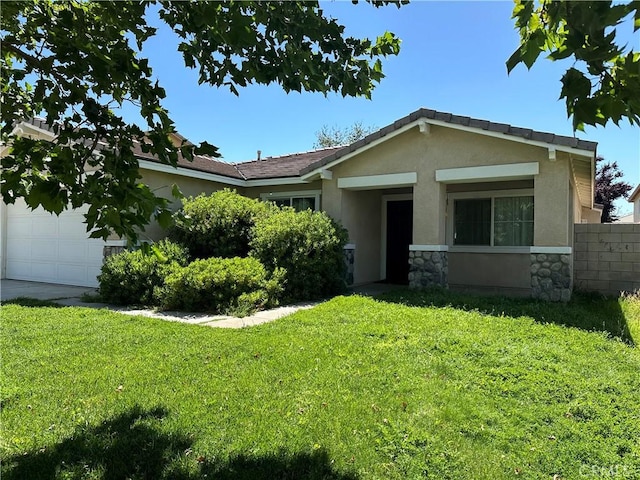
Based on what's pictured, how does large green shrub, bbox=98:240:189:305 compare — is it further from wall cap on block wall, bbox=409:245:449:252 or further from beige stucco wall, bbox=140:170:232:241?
wall cap on block wall, bbox=409:245:449:252

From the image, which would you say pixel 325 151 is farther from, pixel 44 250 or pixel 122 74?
pixel 122 74

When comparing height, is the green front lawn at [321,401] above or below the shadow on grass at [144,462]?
above

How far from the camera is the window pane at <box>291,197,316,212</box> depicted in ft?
42.5

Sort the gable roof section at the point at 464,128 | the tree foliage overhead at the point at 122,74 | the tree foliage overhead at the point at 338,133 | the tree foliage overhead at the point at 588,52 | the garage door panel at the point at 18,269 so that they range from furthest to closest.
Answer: the tree foliage overhead at the point at 338,133, the garage door panel at the point at 18,269, the gable roof section at the point at 464,128, the tree foliage overhead at the point at 122,74, the tree foliage overhead at the point at 588,52

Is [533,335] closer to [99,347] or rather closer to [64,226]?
[99,347]

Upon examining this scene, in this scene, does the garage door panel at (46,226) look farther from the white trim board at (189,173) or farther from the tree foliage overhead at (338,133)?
the tree foliage overhead at (338,133)

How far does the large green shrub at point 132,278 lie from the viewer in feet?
30.1

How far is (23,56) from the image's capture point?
3146 mm

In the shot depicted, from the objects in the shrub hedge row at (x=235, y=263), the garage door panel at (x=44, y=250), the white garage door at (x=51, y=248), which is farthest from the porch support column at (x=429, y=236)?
the garage door panel at (x=44, y=250)

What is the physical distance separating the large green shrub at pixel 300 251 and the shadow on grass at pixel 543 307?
1482 millimetres

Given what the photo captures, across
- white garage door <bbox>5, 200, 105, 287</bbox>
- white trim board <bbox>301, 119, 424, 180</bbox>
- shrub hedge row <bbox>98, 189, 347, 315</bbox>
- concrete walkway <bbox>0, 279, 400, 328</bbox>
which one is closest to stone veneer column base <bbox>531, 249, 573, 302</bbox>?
concrete walkway <bbox>0, 279, 400, 328</bbox>

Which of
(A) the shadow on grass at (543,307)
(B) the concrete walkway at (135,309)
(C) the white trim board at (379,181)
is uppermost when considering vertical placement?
(C) the white trim board at (379,181)

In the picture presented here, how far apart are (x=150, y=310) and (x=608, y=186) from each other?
35.9m

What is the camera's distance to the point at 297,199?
1323 cm
